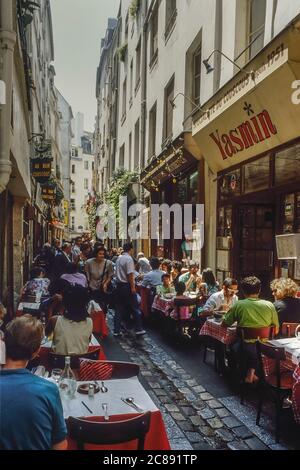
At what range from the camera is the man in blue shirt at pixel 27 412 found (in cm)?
234

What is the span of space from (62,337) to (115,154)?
2365 cm

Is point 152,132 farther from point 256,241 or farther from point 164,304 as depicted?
point 164,304

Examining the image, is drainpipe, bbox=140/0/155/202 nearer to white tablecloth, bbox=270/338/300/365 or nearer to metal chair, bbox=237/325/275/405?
metal chair, bbox=237/325/275/405

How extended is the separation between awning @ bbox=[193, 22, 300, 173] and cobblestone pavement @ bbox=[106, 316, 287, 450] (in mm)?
4263

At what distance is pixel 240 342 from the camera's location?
5.67m

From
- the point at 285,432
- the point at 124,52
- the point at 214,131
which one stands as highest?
the point at 124,52

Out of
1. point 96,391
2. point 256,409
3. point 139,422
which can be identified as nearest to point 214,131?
point 256,409

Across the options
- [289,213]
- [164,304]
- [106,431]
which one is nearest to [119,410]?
[106,431]

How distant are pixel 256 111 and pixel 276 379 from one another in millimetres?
4622

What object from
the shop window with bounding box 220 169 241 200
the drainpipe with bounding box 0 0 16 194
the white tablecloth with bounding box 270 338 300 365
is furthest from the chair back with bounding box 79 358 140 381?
the shop window with bounding box 220 169 241 200

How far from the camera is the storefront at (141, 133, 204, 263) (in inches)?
428

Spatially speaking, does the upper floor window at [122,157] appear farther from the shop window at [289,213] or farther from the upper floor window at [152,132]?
the shop window at [289,213]

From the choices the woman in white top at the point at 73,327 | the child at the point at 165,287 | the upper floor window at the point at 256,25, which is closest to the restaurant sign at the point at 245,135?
the upper floor window at the point at 256,25
